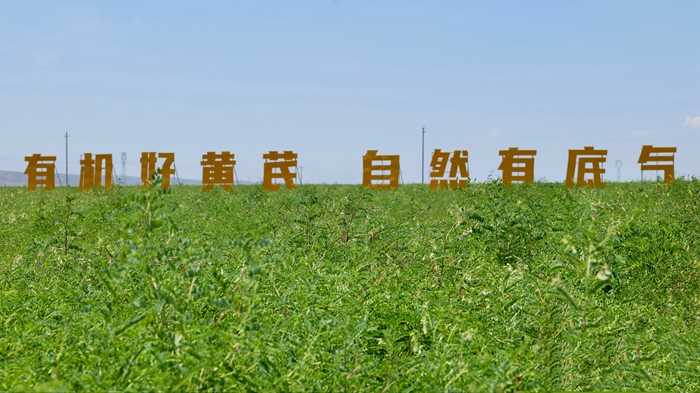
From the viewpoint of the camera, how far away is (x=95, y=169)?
2527 cm

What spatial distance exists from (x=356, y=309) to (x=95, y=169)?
2431cm

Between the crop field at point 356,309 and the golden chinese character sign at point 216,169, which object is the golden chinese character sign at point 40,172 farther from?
the crop field at point 356,309

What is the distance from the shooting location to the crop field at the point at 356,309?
96.7 inches

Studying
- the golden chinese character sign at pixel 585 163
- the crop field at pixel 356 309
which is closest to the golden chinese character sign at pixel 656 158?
the golden chinese character sign at pixel 585 163

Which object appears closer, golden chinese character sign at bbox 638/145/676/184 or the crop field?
the crop field

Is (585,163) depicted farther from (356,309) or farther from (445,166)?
(356,309)

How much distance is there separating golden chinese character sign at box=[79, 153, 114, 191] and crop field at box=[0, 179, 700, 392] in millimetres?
18997

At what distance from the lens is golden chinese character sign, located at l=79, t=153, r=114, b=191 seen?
25219mm

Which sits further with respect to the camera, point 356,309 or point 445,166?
point 445,166

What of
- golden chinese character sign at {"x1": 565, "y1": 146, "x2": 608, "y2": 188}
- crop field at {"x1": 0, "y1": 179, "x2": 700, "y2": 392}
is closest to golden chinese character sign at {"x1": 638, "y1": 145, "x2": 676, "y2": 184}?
golden chinese character sign at {"x1": 565, "y1": 146, "x2": 608, "y2": 188}

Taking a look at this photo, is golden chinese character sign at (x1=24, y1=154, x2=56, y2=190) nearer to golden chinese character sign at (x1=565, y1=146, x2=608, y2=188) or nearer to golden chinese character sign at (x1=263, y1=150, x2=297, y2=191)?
golden chinese character sign at (x1=263, y1=150, x2=297, y2=191)

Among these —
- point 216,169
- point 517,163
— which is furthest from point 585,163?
point 216,169

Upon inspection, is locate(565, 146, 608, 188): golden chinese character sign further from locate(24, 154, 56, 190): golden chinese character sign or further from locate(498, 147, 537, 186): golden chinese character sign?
locate(24, 154, 56, 190): golden chinese character sign

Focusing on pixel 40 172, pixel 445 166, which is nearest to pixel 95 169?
pixel 40 172
